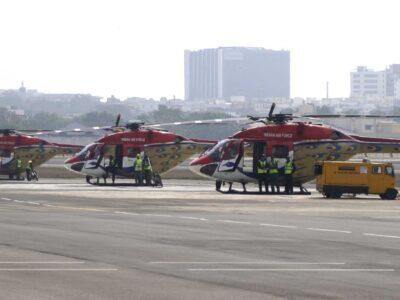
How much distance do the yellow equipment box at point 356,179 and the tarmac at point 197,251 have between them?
8.79 metres

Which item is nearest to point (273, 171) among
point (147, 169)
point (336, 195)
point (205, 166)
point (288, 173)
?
point (288, 173)

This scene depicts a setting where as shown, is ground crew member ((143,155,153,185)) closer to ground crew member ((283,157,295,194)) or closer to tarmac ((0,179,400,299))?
ground crew member ((283,157,295,194))

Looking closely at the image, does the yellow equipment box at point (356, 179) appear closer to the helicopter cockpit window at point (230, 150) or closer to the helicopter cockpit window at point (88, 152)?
the helicopter cockpit window at point (230, 150)

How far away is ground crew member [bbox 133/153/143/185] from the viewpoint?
65375mm

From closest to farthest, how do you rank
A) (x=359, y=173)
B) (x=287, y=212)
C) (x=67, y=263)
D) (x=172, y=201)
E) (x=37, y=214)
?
1. (x=67, y=263)
2. (x=37, y=214)
3. (x=287, y=212)
4. (x=172, y=201)
5. (x=359, y=173)

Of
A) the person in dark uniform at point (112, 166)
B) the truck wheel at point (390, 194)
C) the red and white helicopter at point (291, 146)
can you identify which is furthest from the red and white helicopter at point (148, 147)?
the truck wheel at point (390, 194)

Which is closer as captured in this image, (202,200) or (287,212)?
(287,212)

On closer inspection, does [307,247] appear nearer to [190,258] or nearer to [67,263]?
[190,258]

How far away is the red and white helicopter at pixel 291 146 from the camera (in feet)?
181

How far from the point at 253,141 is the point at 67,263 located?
33922 mm

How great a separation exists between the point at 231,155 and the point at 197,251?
31.6 metres

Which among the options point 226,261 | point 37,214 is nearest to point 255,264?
point 226,261

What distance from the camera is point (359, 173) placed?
169 ft

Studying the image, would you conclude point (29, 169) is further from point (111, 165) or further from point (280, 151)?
point (280, 151)
